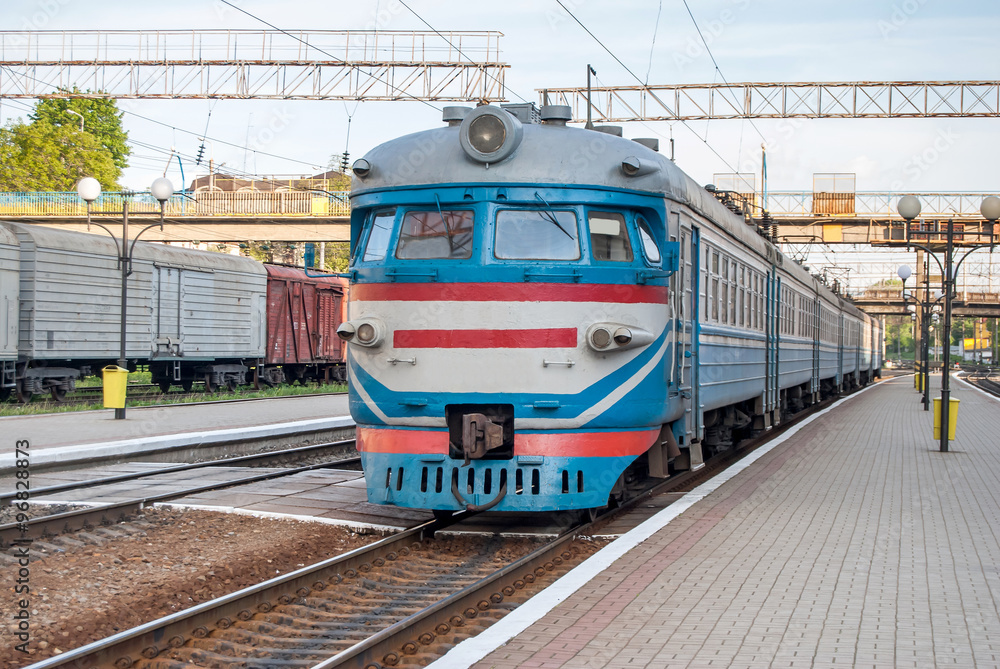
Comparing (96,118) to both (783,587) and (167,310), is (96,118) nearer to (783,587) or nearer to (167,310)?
(167,310)

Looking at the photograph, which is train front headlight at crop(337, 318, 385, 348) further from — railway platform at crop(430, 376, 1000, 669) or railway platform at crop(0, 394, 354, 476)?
railway platform at crop(0, 394, 354, 476)

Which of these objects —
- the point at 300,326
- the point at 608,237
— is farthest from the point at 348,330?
the point at 300,326

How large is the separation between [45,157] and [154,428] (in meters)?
42.2

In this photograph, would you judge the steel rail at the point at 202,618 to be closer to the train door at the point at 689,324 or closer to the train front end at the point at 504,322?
the train front end at the point at 504,322

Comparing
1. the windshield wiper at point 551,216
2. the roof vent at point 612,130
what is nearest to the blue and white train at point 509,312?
the windshield wiper at point 551,216

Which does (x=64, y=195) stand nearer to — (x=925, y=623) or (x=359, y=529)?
(x=359, y=529)

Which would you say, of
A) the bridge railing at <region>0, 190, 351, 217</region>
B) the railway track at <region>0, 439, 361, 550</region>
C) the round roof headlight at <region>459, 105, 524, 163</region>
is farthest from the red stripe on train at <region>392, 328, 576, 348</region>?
the bridge railing at <region>0, 190, 351, 217</region>

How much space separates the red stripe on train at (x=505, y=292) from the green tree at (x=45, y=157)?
50290 millimetres

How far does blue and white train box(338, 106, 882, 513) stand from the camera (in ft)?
27.7

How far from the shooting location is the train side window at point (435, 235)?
8711mm

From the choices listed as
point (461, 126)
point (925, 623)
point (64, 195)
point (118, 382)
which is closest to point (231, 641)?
point (925, 623)

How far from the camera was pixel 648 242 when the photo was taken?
9.20 metres

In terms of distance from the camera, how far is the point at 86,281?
925 inches

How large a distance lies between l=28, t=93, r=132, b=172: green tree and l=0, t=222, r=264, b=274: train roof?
34.2 metres
